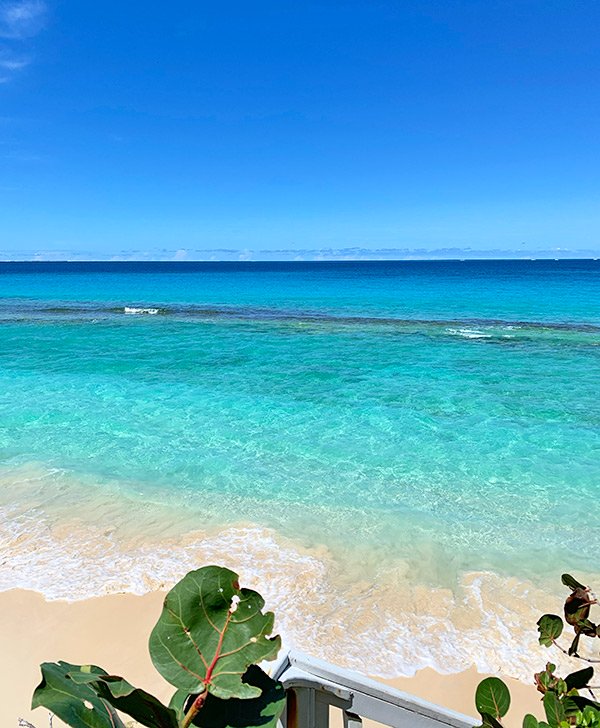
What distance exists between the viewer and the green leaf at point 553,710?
4.54 ft

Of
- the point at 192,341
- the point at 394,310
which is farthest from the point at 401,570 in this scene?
the point at 394,310

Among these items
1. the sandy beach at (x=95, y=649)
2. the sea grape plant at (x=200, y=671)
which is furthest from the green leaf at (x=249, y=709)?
the sandy beach at (x=95, y=649)

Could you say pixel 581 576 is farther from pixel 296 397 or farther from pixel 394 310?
pixel 394 310

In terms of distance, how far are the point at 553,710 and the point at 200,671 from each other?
1063mm

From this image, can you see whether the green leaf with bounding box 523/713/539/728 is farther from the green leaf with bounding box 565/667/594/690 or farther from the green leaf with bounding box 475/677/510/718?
the green leaf with bounding box 565/667/594/690

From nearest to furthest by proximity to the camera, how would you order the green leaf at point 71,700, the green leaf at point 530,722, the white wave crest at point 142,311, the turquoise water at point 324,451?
the green leaf at point 71,700 < the green leaf at point 530,722 < the turquoise water at point 324,451 < the white wave crest at point 142,311

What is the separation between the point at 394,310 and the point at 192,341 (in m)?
16.5

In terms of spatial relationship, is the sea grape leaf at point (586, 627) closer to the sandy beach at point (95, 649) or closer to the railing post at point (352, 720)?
the railing post at point (352, 720)

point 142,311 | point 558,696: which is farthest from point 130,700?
point 142,311

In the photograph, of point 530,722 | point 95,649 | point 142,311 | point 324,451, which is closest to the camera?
point 530,722

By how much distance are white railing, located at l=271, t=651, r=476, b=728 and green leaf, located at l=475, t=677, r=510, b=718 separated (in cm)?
17

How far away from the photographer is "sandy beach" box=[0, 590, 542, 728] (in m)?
4.41

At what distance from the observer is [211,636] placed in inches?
35.9

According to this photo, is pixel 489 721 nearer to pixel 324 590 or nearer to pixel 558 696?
pixel 558 696
